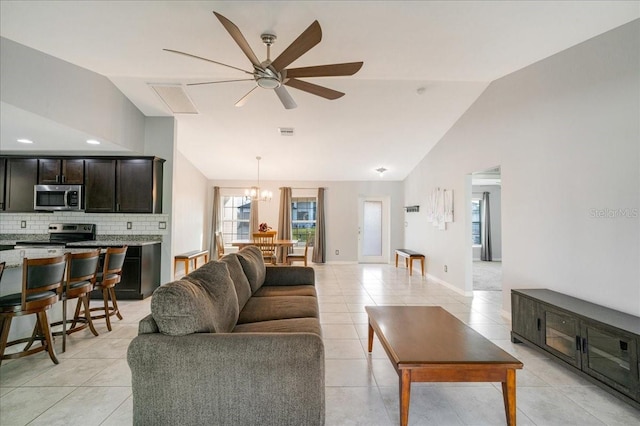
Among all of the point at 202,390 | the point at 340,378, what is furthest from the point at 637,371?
the point at 202,390

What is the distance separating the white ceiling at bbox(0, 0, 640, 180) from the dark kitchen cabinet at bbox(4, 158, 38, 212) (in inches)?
19.1

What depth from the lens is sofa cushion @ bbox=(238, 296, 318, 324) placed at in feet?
7.75

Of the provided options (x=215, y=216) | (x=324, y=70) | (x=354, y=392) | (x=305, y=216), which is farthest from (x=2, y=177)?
(x=354, y=392)

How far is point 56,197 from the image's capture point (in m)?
4.52

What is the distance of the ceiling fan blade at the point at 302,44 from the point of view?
1.93 meters

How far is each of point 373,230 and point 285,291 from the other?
18.4ft

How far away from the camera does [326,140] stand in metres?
5.70

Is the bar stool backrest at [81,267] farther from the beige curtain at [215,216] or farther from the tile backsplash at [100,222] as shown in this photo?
the beige curtain at [215,216]

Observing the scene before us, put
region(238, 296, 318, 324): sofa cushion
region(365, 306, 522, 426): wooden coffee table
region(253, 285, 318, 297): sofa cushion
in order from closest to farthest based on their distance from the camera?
region(365, 306, 522, 426): wooden coffee table, region(238, 296, 318, 324): sofa cushion, region(253, 285, 318, 297): sofa cushion

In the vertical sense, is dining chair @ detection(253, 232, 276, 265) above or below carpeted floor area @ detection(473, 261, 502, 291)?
above

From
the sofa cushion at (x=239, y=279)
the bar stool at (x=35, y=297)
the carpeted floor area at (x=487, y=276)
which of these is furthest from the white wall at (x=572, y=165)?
the bar stool at (x=35, y=297)

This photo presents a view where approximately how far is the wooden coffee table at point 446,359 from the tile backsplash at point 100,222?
13.8 feet

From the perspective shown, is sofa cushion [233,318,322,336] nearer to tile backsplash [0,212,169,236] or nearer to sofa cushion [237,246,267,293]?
sofa cushion [237,246,267,293]

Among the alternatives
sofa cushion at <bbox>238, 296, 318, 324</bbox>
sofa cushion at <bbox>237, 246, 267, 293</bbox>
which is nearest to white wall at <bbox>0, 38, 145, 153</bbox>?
sofa cushion at <bbox>237, 246, 267, 293</bbox>
